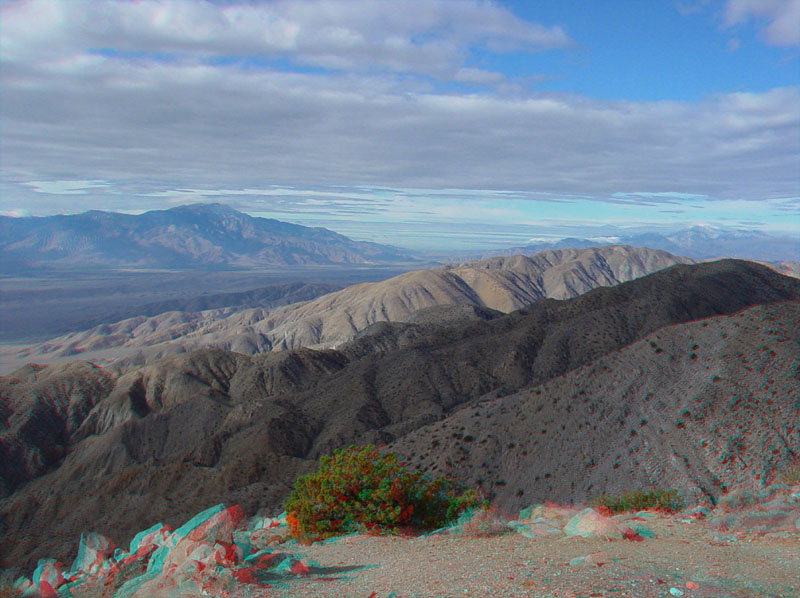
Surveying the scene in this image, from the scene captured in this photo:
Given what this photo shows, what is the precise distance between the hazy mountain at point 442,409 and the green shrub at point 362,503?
5864mm

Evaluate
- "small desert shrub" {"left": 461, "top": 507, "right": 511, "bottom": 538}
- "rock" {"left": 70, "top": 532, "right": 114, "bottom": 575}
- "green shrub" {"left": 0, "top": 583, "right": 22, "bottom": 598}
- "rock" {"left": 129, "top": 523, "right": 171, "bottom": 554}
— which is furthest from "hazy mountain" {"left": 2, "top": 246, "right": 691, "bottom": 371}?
"green shrub" {"left": 0, "top": 583, "right": 22, "bottom": 598}

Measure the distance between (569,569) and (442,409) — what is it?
Result: 3280 centimetres

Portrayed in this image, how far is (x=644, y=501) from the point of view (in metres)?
17.9

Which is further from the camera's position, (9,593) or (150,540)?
(150,540)

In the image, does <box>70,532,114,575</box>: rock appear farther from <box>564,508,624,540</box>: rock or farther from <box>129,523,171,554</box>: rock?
<box>564,508,624,540</box>: rock

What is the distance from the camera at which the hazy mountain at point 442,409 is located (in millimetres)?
22047

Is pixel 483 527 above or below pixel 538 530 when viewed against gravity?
below

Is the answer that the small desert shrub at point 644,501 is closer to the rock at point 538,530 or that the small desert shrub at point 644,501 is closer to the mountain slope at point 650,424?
the mountain slope at point 650,424

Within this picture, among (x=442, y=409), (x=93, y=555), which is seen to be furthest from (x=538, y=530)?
(x=442, y=409)

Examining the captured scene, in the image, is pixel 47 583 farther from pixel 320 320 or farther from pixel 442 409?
pixel 320 320

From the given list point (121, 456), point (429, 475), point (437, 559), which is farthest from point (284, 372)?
point (437, 559)

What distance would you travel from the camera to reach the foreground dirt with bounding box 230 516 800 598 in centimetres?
894

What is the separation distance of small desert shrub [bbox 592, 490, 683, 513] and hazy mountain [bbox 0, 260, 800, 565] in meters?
1.55

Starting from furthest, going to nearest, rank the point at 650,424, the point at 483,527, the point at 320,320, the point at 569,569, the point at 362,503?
the point at 320,320 < the point at 650,424 < the point at 362,503 < the point at 483,527 < the point at 569,569
